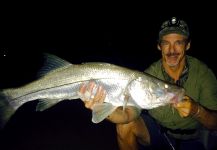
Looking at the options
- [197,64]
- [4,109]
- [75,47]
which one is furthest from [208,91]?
[75,47]

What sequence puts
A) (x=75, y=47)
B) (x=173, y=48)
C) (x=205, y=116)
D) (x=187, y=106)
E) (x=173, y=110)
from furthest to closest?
(x=75, y=47) < (x=173, y=48) < (x=173, y=110) < (x=205, y=116) < (x=187, y=106)

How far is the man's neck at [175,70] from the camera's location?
394cm

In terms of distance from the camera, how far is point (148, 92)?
3.52m

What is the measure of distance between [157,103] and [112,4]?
38482mm

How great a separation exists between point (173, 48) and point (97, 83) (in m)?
1.16

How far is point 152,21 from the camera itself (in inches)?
1447

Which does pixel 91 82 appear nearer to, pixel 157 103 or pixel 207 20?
pixel 157 103

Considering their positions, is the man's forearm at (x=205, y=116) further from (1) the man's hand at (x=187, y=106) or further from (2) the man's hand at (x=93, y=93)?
(2) the man's hand at (x=93, y=93)

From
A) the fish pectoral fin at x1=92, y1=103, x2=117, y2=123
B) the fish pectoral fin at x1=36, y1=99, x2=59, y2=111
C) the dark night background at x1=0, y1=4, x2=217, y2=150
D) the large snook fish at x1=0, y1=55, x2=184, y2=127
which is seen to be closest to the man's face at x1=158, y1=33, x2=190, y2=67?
the large snook fish at x1=0, y1=55, x2=184, y2=127

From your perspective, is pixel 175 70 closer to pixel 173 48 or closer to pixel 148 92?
pixel 173 48

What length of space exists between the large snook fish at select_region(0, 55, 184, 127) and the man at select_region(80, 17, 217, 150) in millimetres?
285

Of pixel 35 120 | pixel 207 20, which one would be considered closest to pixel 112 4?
pixel 207 20

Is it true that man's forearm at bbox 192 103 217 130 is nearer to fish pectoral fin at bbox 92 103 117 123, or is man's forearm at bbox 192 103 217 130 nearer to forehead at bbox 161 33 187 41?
fish pectoral fin at bbox 92 103 117 123

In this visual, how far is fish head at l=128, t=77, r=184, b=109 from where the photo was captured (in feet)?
11.2
